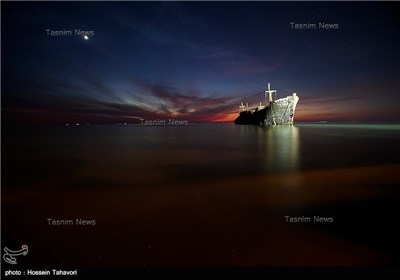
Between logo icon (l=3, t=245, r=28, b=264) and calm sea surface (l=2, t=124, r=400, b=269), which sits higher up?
calm sea surface (l=2, t=124, r=400, b=269)

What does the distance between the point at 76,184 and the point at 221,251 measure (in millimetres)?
4976

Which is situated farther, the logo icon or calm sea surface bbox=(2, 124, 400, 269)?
the logo icon

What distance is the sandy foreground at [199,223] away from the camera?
352cm

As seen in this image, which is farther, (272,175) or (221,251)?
(272,175)

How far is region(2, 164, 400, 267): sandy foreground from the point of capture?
139 inches

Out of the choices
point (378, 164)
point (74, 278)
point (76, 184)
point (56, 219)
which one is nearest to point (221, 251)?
point (74, 278)

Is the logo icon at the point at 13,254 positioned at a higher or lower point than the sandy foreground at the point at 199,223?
lower

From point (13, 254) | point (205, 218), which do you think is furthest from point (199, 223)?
point (13, 254)

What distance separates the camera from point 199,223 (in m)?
4.25

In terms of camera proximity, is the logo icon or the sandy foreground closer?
the sandy foreground

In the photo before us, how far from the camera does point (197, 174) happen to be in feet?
25.1

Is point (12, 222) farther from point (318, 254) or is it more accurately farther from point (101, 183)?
point (318, 254)

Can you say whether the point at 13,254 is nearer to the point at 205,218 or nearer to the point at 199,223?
the point at 199,223

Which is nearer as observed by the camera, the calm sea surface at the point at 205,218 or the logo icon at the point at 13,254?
the calm sea surface at the point at 205,218
